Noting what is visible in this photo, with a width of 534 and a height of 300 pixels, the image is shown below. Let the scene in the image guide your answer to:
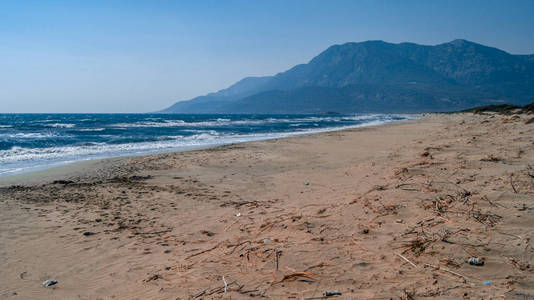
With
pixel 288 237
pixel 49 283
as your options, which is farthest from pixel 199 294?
pixel 49 283

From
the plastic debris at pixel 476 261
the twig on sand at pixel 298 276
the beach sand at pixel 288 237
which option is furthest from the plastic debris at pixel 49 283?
the plastic debris at pixel 476 261

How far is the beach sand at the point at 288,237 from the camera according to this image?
92.6 inches

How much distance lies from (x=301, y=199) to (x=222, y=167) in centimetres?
464

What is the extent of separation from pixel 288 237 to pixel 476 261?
5.88 ft

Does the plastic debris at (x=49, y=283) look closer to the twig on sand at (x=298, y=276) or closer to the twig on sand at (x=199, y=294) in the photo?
the twig on sand at (x=199, y=294)

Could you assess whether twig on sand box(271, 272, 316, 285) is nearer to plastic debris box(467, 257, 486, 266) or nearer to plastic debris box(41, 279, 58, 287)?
plastic debris box(467, 257, 486, 266)

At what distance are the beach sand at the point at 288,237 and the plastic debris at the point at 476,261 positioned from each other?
0.05 meters

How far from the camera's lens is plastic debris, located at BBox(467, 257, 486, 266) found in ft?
7.61

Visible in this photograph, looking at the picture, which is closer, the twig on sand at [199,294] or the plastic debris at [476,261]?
the plastic debris at [476,261]

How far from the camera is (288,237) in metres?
3.39

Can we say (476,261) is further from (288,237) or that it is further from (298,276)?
(288,237)

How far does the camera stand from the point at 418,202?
3848 millimetres

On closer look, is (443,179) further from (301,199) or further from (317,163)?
(317,163)

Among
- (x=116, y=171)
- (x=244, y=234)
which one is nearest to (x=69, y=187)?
(x=116, y=171)
